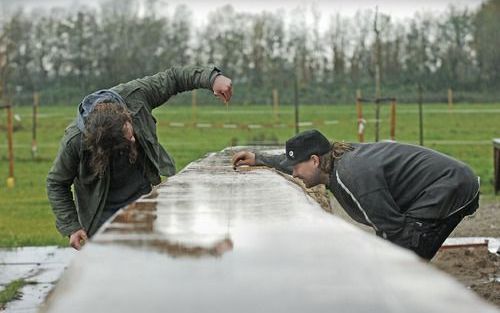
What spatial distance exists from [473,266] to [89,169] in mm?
4443

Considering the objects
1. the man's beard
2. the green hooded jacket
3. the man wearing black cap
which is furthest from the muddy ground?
the man's beard

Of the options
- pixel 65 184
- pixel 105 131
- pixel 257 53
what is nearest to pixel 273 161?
pixel 105 131

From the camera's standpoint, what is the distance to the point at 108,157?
4.73 meters

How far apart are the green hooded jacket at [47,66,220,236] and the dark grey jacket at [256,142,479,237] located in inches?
30.9

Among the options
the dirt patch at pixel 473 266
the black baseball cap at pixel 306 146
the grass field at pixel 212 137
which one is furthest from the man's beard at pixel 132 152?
the grass field at pixel 212 137

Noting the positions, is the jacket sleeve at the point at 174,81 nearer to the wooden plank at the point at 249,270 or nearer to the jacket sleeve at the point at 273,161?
the jacket sleeve at the point at 273,161

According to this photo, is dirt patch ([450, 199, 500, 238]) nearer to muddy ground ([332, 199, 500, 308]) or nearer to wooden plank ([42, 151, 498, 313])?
muddy ground ([332, 199, 500, 308])

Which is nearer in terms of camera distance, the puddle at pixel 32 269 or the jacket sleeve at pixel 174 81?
the jacket sleeve at pixel 174 81

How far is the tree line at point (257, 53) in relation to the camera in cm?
4394

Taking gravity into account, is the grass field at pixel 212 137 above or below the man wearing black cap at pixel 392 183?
below

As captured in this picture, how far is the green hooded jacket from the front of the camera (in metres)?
4.88

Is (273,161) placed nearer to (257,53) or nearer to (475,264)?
(475,264)

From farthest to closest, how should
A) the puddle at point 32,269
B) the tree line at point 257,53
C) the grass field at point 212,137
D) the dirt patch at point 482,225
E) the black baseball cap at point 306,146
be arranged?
the tree line at point 257,53 → the grass field at point 212,137 → the dirt patch at point 482,225 → the puddle at point 32,269 → the black baseball cap at point 306,146

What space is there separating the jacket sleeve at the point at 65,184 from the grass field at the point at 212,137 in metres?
5.34
